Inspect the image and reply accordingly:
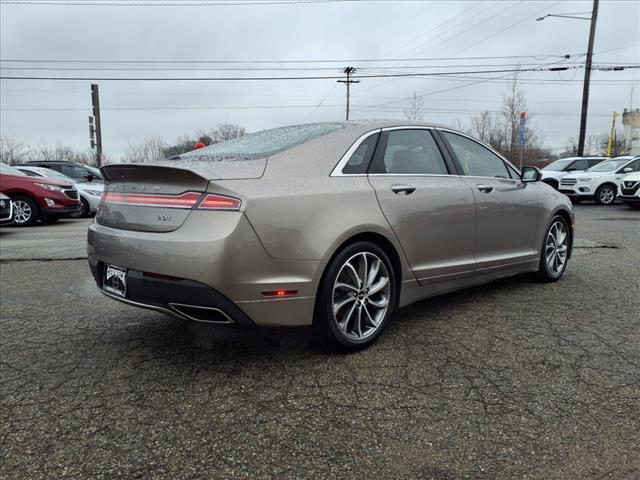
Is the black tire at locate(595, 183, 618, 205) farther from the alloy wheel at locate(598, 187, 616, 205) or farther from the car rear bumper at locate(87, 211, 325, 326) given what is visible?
the car rear bumper at locate(87, 211, 325, 326)

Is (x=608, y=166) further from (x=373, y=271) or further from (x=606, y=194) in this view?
(x=373, y=271)

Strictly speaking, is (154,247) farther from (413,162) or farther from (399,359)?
(413,162)

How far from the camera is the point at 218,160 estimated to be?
305 centimetres

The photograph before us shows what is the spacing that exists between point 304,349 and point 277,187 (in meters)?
1.12

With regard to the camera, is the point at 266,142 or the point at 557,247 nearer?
the point at 266,142

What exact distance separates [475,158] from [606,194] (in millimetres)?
14281

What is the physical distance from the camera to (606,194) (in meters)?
16.2

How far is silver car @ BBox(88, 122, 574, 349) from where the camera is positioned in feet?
8.71

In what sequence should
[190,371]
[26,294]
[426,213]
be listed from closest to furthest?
[190,371] → [426,213] → [26,294]

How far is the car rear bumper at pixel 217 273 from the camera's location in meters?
2.60

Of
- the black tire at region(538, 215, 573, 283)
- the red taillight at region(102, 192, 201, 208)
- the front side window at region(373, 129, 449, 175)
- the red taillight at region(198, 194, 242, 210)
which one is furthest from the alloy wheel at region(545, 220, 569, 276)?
the red taillight at region(102, 192, 201, 208)

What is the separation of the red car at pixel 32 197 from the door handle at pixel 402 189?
32.9 ft

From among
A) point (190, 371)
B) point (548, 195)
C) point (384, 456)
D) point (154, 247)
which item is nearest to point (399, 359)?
point (384, 456)

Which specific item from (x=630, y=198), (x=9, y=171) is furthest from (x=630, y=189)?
(x=9, y=171)
